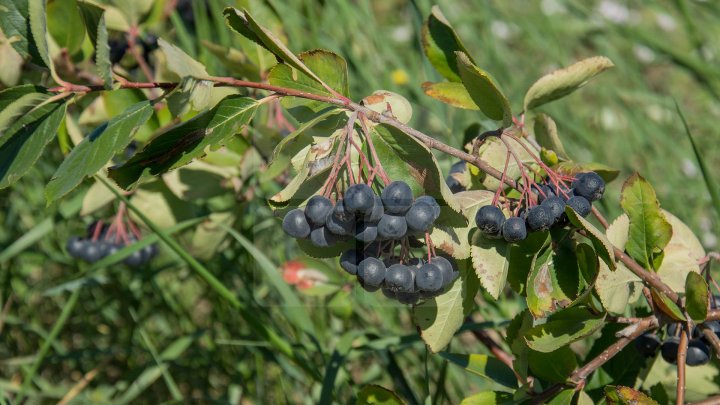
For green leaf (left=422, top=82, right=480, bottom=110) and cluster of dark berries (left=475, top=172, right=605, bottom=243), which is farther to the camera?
green leaf (left=422, top=82, right=480, bottom=110)

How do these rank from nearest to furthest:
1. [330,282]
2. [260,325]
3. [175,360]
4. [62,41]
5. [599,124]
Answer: [260,325] < [62,41] < [330,282] < [175,360] < [599,124]

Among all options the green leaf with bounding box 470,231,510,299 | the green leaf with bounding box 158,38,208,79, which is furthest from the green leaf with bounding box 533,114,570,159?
the green leaf with bounding box 158,38,208,79

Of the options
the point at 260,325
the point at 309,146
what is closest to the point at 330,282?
the point at 260,325

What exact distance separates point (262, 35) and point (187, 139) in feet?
0.48

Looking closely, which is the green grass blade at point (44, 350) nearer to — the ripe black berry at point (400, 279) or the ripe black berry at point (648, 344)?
the ripe black berry at point (400, 279)

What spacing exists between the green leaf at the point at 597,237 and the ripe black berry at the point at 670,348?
0.24m

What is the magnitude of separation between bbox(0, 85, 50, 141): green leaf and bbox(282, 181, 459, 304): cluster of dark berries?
33 cm

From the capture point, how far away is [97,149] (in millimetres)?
847

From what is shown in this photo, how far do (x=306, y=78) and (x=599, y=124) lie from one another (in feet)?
6.10

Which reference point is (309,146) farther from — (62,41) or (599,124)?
(599,124)

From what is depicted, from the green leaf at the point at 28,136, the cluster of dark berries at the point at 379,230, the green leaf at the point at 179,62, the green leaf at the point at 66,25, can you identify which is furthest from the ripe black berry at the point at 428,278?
the green leaf at the point at 66,25

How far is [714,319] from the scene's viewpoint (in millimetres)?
952

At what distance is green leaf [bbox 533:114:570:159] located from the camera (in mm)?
1040

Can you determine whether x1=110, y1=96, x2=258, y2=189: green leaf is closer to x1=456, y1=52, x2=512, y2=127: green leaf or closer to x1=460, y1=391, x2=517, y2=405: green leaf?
x1=456, y1=52, x2=512, y2=127: green leaf
